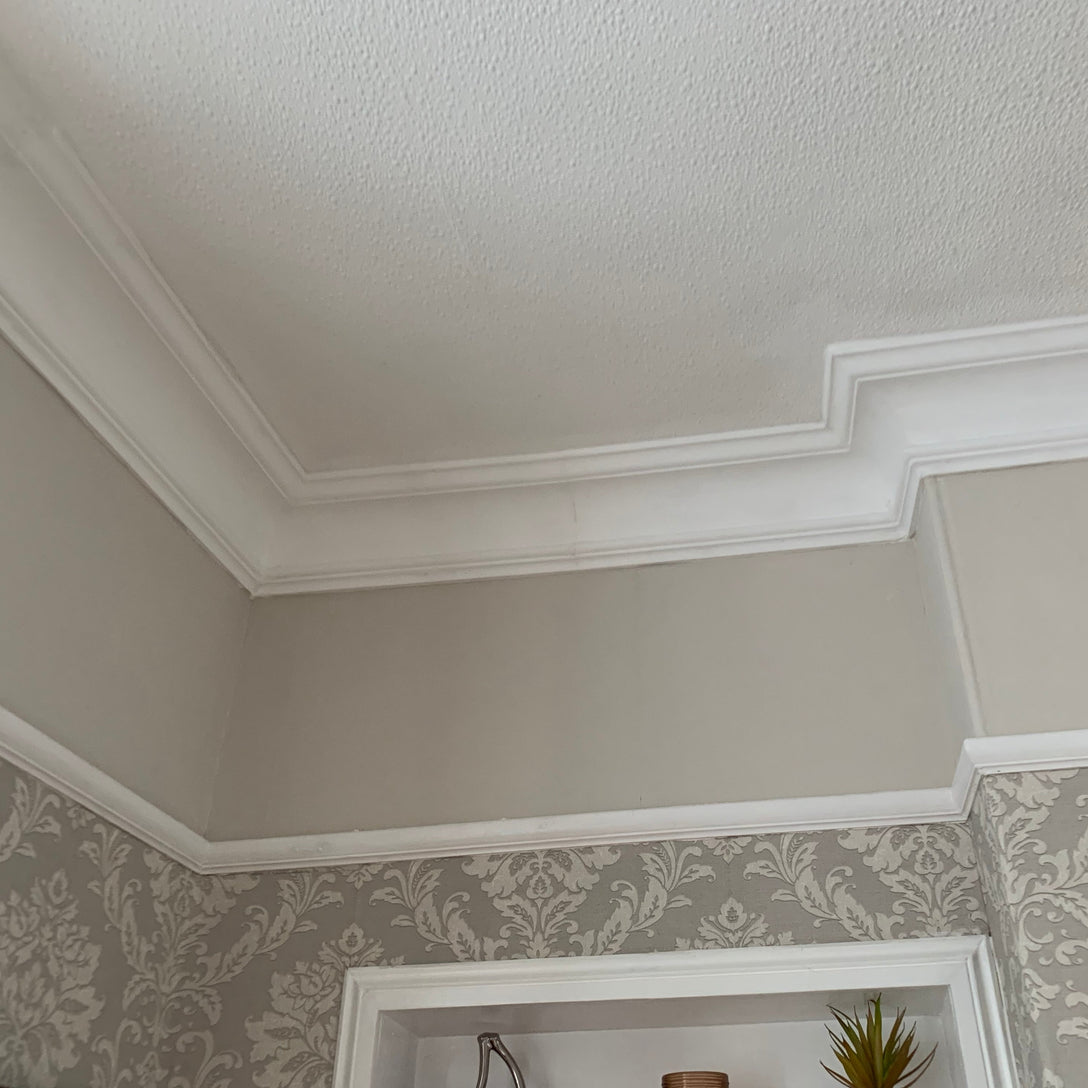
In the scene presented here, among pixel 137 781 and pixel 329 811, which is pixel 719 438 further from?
pixel 137 781

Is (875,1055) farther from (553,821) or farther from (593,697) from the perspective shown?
(593,697)

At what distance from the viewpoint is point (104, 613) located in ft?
5.23

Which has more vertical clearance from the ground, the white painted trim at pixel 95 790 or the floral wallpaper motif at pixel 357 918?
the white painted trim at pixel 95 790

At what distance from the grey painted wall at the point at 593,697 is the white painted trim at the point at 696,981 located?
0.76ft

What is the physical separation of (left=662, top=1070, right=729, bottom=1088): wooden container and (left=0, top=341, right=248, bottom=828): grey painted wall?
0.84m

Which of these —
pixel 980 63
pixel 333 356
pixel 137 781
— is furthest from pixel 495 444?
pixel 980 63

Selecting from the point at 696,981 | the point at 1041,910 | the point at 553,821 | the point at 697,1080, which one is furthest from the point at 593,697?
the point at 1041,910

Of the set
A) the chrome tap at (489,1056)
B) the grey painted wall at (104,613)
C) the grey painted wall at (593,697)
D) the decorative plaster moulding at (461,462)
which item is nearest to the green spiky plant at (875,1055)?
the grey painted wall at (593,697)

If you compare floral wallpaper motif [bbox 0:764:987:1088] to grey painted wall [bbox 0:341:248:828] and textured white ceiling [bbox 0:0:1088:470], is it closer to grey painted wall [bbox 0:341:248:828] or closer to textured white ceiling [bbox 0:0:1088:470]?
grey painted wall [bbox 0:341:248:828]

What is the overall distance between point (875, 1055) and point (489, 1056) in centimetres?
57

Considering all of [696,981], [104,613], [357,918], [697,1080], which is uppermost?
[104,613]

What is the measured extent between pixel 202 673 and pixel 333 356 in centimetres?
58

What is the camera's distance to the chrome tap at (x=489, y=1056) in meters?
1.66

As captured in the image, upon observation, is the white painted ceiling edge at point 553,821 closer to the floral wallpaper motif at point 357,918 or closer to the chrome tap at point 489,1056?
→ the floral wallpaper motif at point 357,918
